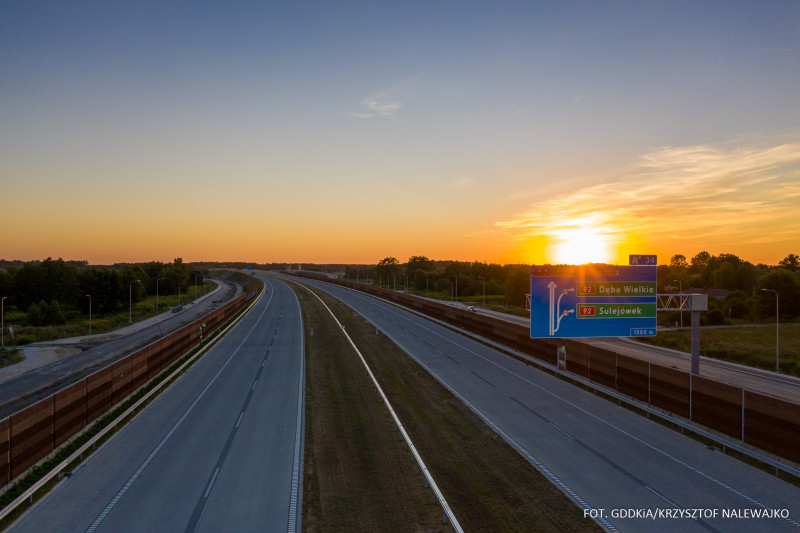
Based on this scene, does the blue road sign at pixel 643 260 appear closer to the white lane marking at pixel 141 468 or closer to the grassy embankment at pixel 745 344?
the white lane marking at pixel 141 468

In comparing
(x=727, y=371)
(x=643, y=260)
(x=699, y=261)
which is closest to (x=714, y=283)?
(x=699, y=261)

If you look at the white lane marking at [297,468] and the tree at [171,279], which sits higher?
the tree at [171,279]

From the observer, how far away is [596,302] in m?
28.5

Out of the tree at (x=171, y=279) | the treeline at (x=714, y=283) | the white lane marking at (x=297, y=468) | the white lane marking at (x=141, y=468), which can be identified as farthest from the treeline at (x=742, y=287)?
the tree at (x=171, y=279)

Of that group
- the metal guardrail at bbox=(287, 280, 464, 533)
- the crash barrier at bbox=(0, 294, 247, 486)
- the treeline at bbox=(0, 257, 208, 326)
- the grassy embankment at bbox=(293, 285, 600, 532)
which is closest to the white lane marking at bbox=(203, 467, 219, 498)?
the grassy embankment at bbox=(293, 285, 600, 532)

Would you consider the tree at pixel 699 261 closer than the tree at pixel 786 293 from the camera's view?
No

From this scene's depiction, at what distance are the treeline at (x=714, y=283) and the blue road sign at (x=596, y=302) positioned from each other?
253 inches

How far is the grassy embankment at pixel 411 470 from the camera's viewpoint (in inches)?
571

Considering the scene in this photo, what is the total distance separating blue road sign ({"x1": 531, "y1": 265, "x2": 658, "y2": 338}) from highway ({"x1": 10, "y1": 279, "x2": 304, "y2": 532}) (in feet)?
52.6

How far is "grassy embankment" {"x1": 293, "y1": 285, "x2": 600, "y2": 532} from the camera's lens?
14.5 metres

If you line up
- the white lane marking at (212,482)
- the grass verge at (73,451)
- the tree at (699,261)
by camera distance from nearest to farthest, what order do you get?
1. the grass verge at (73,451)
2. the white lane marking at (212,482)
3. the tree at (699,261)

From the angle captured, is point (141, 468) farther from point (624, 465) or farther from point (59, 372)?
point (59, 372)

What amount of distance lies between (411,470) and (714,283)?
157169 mm

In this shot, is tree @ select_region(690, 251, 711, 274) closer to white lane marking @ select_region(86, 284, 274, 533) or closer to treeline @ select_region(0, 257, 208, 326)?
treeline @ select_region(0, 257, 208, 326)
